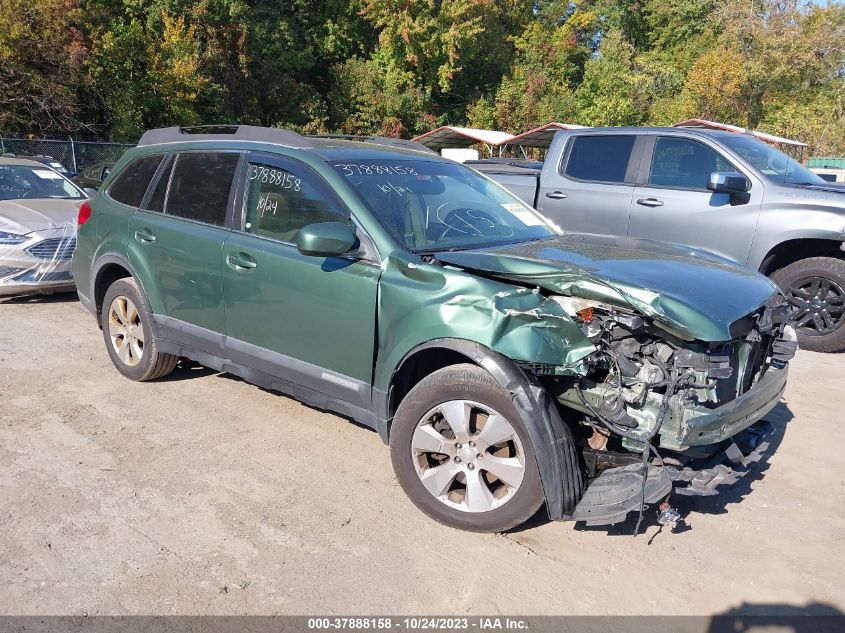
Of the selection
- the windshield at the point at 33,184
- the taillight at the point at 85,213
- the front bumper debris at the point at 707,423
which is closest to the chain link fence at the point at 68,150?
the windshield at the point at 33,184

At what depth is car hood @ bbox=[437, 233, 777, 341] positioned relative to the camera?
3.07 meters

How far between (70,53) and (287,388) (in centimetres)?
2275

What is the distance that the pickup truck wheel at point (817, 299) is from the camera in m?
6.41

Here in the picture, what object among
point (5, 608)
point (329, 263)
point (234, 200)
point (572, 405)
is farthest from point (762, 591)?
point (234, 200)

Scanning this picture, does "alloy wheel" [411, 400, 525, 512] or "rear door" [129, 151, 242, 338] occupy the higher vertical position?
"rear door" [129, 151, 242, 338]

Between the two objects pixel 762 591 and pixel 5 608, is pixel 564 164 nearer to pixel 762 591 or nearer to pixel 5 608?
pixel 762 591

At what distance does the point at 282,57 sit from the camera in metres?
31.0

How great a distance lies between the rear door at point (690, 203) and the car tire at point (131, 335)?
4714 mm

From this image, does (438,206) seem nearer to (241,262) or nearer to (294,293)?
(294,293)

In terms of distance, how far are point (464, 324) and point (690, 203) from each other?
14.8ft

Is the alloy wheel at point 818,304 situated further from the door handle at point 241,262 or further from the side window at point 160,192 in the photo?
the side window at point 160,192

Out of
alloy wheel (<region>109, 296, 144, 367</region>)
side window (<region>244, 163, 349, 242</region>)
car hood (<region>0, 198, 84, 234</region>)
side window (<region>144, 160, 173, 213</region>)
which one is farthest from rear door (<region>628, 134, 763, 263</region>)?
car hood (<region>0, 198, 84, 234</region>)

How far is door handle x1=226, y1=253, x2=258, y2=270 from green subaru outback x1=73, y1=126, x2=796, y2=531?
1cm

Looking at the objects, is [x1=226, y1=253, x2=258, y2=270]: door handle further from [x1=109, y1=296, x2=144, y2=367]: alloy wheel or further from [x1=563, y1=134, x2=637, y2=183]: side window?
[x1=563, y1=134, x2=637, y2=183]: side window
